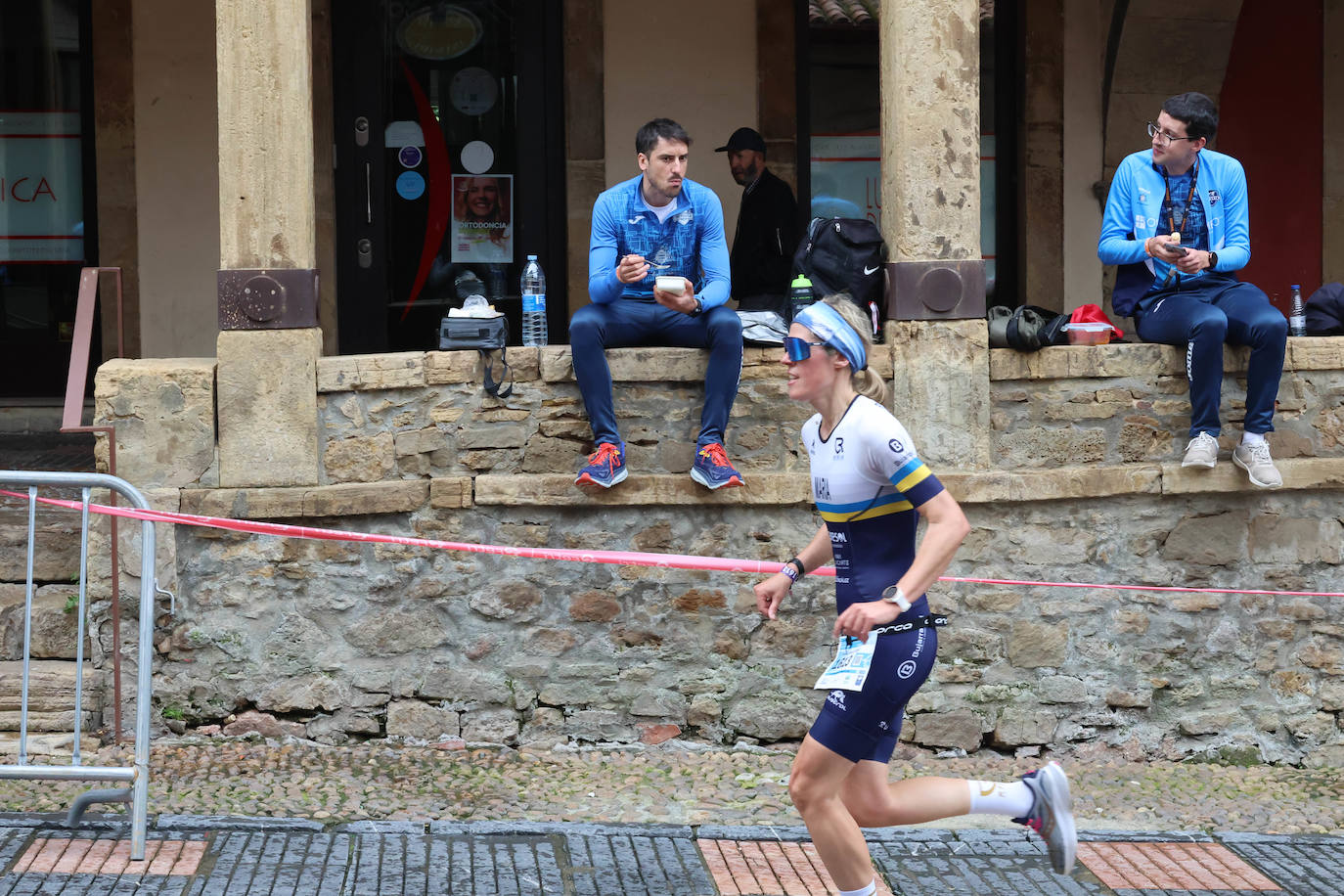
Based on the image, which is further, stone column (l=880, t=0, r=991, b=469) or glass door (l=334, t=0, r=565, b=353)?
glass door (l=334, t=0, r=565, b=353)

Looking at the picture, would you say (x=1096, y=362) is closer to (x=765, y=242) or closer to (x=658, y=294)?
(x=765, y=242)

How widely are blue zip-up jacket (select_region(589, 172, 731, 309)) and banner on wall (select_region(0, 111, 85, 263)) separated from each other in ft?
14.9

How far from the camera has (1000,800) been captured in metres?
→ 4.49

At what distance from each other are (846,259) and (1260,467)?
205 cm

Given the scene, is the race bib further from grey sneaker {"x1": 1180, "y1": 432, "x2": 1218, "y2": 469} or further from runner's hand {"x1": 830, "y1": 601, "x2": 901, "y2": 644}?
grey sneaker {"x1": 1180, "y1": 432, "x2": 1218, "y2": 469}

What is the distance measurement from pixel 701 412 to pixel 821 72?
363 cm

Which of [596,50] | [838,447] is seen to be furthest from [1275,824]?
[596,50]

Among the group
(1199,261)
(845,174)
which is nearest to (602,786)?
(1199,261)

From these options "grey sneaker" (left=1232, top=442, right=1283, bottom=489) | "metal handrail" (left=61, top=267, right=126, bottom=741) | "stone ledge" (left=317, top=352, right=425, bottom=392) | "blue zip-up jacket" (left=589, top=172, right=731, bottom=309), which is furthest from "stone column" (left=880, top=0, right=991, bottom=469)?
"metal handrail" (left=61, top=267, right=126, bottom=741)

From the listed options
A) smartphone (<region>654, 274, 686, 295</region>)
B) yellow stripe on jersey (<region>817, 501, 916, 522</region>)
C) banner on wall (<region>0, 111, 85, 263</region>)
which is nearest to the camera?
yellow stripe on jersey (<region>817, 501, 916, 522</region>)

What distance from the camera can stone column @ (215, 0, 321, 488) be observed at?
6.68m

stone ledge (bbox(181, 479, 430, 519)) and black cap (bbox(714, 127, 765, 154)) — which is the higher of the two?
black cap (bbox(714, 127, 765, 154))

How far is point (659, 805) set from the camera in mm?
6211

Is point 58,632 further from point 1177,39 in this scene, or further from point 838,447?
point 1177,39
